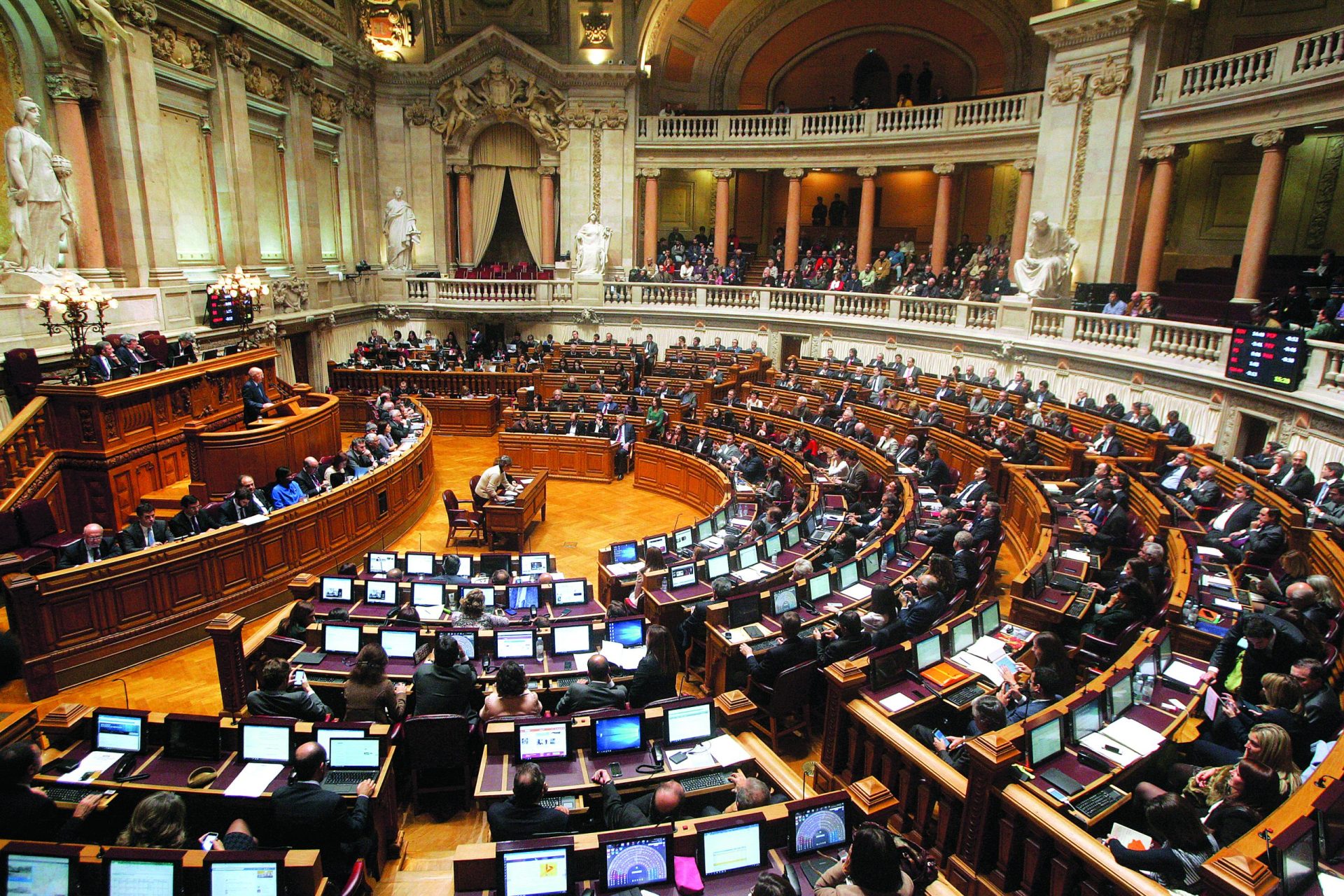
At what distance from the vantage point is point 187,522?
929 centimetres

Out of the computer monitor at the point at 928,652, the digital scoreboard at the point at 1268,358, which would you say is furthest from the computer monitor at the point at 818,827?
the digital scoreboard at the point at 1268,358

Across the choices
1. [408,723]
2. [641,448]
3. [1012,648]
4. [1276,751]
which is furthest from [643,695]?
[641,448]

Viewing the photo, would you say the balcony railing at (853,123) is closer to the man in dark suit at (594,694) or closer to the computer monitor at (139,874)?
the man in dark suit at (594,694)

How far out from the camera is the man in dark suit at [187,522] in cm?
923

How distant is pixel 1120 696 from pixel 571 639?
430 cm

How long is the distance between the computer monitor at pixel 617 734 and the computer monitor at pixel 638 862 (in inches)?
51.6

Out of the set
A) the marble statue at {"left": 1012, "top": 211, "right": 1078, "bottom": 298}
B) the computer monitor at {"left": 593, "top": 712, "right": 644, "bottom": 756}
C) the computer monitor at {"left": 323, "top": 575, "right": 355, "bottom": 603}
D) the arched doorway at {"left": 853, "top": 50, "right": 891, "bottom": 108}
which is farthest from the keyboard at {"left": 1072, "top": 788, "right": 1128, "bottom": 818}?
the arched doorway at {"left": 853, "top": 50, "right": 891, "bottom": 108}

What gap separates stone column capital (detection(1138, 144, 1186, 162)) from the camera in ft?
55.9

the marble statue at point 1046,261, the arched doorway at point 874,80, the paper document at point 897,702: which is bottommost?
the paper document at point 897,702

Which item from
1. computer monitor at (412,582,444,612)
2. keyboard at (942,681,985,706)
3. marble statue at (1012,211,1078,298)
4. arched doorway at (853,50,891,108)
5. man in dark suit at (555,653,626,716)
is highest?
arched doorway at (853,50,891,108)

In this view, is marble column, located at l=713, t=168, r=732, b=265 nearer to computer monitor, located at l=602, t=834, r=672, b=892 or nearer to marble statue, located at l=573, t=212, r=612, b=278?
marble statue, located at l=573, t=212, r=612, b=278

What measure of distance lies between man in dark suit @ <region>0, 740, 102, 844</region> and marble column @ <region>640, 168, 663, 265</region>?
23187 millimetres

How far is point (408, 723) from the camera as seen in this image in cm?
569

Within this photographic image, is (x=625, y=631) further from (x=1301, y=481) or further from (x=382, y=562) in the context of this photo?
(x=1301, y=481)
